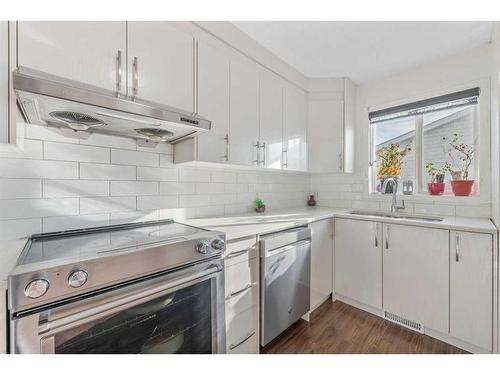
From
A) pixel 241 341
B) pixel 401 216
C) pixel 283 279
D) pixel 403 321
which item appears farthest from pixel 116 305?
pixel 401 216

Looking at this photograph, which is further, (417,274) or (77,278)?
(417,274)

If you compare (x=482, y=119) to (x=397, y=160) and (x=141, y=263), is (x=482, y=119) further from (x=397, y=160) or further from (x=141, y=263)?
(x=141, y=263)

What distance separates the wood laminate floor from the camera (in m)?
1.58

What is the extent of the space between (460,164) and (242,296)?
236 cm

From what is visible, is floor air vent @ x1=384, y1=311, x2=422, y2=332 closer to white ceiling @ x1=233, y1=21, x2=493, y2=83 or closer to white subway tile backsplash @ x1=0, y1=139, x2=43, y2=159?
white ceiling @ x1=233, y1=21, x2=493, y2=83

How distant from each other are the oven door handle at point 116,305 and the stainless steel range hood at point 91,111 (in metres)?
0.78

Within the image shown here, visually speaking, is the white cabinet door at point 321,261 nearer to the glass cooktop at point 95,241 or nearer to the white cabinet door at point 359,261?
the white cabinet door at point 359,261

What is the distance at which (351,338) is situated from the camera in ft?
5.58

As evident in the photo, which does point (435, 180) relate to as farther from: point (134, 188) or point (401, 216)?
point (134, 188)

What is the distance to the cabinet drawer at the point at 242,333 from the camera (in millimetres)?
1328

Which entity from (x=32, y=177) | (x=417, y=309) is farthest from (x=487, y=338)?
(x=32, y=177)

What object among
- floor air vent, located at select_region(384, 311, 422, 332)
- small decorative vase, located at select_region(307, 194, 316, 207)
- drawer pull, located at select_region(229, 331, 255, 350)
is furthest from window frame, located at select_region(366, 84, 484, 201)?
drawer pull, located at select_region(229, 331, 255, 350)

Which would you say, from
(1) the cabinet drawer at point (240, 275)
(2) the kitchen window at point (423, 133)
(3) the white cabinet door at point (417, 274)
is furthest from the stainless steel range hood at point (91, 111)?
(2) the kitchen window at point (423, 133)
